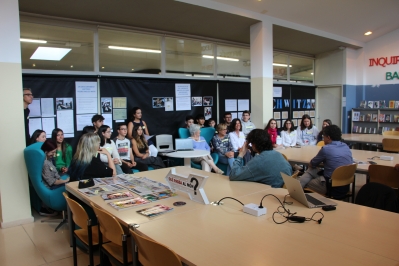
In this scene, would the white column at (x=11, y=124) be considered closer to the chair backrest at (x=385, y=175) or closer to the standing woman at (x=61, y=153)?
the standing woman at (x=61, y=153)

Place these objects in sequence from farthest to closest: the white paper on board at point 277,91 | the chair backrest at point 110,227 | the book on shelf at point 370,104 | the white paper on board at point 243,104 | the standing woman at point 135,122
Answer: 1. the book on shelf at point 370,104
2. the white paper on board at point 277,91
3. the white paper on board at point 243,104
4. the standing woman at point 135,122
5. the chair backrest at point 110,227

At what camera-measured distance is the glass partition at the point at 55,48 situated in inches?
205

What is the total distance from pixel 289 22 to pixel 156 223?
6424mm

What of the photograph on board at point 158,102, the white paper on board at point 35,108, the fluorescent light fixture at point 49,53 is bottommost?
the white paper on board at point 35,108

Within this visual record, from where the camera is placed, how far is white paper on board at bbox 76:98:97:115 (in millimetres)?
5641

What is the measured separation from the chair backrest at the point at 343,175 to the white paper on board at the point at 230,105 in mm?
4448

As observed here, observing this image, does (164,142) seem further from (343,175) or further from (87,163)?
(343,175)

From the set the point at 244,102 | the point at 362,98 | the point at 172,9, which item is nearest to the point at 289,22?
the point at 244,102

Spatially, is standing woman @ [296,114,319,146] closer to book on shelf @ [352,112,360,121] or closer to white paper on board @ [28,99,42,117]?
book on shelf @ [352,112,360,121]

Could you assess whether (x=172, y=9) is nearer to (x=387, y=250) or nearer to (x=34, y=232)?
(x=34, y=232)

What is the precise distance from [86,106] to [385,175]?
15.9 feet

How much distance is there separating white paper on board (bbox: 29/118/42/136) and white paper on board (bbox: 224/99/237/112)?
423 centimetres

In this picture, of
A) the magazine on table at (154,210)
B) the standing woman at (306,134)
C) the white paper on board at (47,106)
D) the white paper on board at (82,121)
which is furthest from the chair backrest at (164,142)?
the magazine on table at (154,210)

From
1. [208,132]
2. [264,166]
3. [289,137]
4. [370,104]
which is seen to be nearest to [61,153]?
[208,132]
